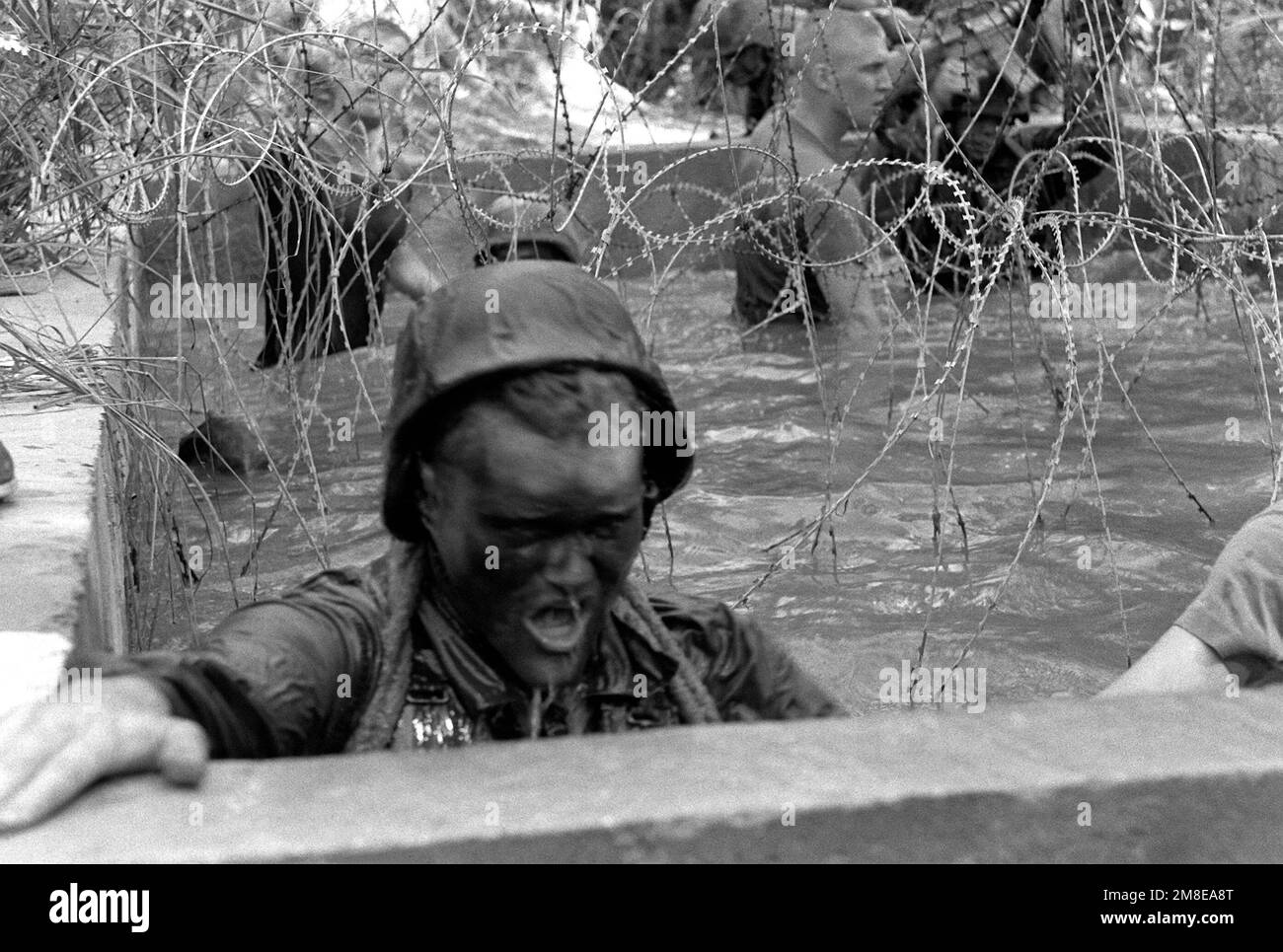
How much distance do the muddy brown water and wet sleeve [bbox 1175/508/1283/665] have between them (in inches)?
32.2

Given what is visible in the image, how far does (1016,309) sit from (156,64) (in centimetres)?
482

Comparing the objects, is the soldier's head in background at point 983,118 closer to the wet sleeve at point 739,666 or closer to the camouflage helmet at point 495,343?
the wet sleeve at point 739,666

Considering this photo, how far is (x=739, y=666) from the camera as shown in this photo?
8.02 ft

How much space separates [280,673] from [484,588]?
0.83 ft

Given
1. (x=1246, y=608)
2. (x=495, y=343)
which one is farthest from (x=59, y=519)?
(x=1246, y=608)

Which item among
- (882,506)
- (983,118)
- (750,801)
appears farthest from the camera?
(983,118)

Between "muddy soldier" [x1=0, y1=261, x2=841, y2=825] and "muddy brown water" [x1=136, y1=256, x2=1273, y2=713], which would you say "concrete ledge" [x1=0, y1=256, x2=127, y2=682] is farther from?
"muddy soldier" [x1=0, y1=261, x2=841, y2=825]

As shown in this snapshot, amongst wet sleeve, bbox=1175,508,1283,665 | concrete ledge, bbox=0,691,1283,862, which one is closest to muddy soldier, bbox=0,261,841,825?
concrete ledge, bbox=0,691,1283,862

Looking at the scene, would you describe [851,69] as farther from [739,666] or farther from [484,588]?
[484,588]

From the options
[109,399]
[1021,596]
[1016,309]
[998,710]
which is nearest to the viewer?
[998,710]

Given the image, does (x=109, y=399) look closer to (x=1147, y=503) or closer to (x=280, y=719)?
(x=280, y=719)
